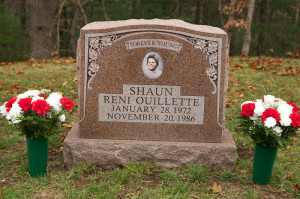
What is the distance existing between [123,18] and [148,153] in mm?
9260

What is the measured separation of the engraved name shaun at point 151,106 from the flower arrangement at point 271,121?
0.62 m

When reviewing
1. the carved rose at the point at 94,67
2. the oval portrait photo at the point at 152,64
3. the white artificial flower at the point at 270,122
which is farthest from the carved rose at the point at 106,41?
the white artificial flower at the point at 270,122

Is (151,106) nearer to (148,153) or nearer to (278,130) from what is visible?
(148,153)

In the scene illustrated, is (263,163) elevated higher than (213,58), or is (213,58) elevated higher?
(213,58)

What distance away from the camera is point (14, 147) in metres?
4.54

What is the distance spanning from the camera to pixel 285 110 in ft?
11.4

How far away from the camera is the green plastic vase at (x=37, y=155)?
3.58 metres

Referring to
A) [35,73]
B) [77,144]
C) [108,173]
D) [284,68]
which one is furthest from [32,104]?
[284,68]

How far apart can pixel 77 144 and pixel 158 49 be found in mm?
1398

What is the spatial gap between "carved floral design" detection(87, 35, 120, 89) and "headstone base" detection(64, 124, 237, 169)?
0.71 m

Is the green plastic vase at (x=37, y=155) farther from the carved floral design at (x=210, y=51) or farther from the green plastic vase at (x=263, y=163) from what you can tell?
the green plastic vase at (x=263, y=163)

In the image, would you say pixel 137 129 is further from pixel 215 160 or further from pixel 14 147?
pixel 14 147

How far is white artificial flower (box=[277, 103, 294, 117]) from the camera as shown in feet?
11.3

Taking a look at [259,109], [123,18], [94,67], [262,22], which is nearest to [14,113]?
[94,67]
